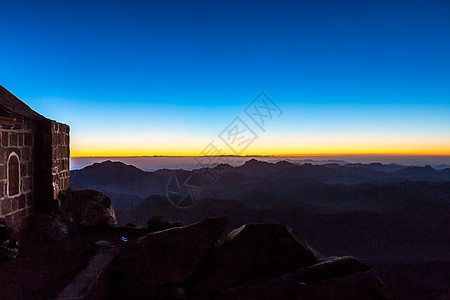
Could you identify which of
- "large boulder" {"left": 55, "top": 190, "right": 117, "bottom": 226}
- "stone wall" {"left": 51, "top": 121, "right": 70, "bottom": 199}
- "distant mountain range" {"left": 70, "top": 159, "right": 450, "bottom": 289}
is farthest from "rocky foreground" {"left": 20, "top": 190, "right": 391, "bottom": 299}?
"distant mountain range" {"left": 70, "top": 159, "right": 450, "bottom": 289}

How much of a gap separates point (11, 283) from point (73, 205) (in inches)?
167

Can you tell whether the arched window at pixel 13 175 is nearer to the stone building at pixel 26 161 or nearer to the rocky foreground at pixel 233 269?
the stone building at pixel 26 161

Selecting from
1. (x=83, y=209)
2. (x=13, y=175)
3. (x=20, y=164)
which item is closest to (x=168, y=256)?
(x=83, y=209)

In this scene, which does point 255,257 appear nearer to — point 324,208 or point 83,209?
point 83,209

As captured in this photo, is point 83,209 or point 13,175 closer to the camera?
point 13,175

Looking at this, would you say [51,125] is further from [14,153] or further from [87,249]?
[87,249]

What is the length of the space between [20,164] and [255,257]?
6688 mm

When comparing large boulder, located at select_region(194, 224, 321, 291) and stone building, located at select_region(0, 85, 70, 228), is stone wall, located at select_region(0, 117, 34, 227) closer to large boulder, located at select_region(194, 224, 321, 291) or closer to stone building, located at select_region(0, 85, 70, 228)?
stone building, located at select_region(0, 85, 70, 228)

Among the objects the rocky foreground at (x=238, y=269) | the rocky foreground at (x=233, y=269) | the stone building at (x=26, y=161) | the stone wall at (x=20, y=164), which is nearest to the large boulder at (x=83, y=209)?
the stone building at (x=26, y=161)

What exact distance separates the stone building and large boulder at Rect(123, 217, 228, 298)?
3.64m

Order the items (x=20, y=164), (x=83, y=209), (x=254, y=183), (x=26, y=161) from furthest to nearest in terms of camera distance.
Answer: (x=254, y=183)
(x=83, y=209)
(x=26, y=161)
(x=20, y=164)

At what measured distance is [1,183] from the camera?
24.3 feet

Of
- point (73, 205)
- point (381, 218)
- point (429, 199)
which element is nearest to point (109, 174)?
point (381, 218)

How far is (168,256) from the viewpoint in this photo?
6.50m
